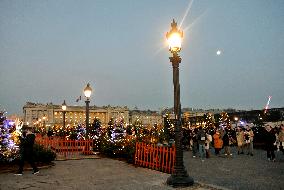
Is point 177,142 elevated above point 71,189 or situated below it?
above

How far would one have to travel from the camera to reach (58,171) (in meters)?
13.5

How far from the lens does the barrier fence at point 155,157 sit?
12.8m

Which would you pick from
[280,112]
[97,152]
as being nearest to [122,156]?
[97,152]

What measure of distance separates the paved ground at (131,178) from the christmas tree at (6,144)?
4.72 ft

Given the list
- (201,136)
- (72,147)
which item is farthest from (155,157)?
(72,147)

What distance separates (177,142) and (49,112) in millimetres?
179467

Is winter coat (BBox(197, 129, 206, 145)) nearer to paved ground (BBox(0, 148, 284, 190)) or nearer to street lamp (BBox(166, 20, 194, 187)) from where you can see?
paved ground (BBox(0, 148, 284, 190))

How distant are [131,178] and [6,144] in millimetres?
5838

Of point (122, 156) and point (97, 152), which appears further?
point (97, 152)

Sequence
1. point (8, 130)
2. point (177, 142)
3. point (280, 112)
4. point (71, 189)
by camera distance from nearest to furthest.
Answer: point (71, 189), point (177, 142), point (8, 130), point (280, 112)

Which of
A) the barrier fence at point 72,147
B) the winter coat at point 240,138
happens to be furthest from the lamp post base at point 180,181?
the winter coat at point 240,138

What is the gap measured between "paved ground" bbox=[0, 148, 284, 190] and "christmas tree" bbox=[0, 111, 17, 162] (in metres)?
1.44

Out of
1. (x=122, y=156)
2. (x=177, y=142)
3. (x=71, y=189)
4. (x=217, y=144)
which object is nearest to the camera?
(x=71, y=189)

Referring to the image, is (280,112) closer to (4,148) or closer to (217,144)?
Result: (217,144)
